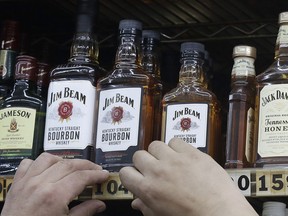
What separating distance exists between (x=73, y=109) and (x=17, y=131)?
16cm

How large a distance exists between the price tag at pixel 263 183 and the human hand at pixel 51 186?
309 millimetres

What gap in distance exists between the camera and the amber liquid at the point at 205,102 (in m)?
1.70

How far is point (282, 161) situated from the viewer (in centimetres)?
161

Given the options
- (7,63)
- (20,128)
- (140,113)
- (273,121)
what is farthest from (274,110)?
(7,63)

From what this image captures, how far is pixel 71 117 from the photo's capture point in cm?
180

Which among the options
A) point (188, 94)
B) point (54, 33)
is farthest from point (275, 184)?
point (54, 33)

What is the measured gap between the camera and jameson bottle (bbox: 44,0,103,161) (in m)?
1.79

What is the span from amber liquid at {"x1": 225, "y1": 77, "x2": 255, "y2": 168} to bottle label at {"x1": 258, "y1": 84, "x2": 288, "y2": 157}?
0.04 metres

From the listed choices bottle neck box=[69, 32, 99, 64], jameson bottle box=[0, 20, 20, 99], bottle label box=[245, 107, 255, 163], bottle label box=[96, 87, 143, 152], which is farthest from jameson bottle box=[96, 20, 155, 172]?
jameson bottle box=[0, 20, 20, 99]

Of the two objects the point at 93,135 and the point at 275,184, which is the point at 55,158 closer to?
the point at 93,135

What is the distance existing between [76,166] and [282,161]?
1.32 feet

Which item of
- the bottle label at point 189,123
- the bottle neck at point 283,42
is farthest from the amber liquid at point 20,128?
the bottle neck at point 283,42

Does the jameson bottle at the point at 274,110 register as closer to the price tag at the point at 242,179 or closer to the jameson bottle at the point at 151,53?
the price tag at the point at 242,179

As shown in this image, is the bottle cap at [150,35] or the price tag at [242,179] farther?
the bottle cap at [150,35]
